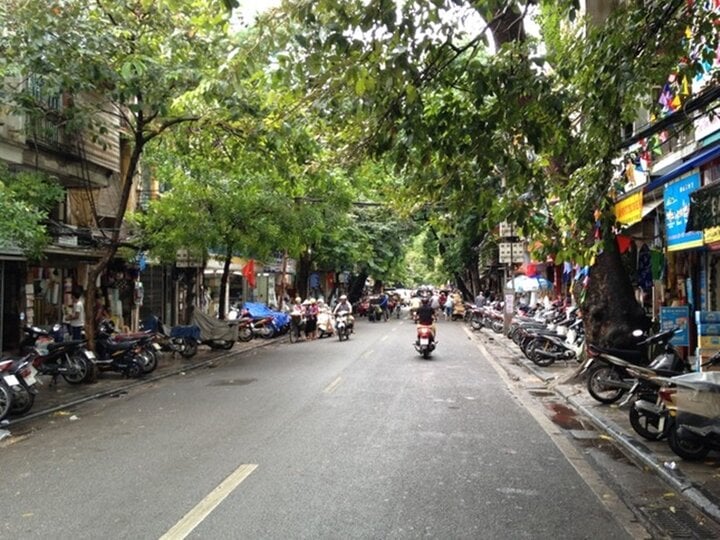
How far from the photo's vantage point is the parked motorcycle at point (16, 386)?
30.5ft

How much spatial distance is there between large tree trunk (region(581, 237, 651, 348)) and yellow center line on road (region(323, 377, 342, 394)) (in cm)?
483

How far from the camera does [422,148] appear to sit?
677cm

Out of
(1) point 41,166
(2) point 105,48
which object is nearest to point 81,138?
(1) point 41,166

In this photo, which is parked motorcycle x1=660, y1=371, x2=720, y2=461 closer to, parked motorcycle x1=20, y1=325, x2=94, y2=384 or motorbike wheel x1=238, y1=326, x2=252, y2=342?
parked motorcycle x1=20, y1=325, x2=94, y2=384

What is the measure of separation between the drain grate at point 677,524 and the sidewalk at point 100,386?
8346 millimetres

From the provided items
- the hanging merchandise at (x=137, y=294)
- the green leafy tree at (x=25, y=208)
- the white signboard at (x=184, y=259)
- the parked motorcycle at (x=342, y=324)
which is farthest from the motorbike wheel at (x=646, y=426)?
the hanging merchandise at (x=137, y=294)

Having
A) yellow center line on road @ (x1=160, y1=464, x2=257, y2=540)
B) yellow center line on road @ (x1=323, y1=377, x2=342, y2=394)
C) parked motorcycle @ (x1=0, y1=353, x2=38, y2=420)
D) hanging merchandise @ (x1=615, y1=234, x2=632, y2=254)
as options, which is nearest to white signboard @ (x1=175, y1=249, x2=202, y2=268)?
yellow center line on road @ (x1=323, y1=377, x2=342, y2=394)

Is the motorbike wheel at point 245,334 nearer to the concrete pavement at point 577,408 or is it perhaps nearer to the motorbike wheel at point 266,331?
the motorbike wheel at point 266,331

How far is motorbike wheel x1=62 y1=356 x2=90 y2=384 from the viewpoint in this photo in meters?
12.7

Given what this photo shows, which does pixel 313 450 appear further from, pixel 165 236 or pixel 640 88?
pixel 165 236

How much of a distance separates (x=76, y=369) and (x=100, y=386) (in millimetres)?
569

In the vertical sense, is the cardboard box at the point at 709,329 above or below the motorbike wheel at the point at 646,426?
above

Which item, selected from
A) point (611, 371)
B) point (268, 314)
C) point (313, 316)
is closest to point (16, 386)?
point (611, 371)

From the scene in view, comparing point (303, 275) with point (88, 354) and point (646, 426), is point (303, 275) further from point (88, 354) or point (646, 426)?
point (646, 426)
